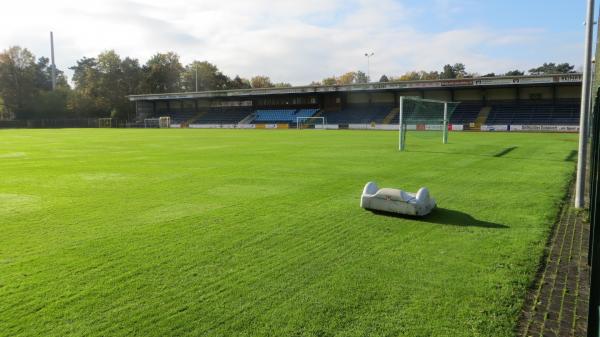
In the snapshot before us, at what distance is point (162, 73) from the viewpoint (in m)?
96.1

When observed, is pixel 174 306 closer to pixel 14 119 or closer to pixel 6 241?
pixel 6 241

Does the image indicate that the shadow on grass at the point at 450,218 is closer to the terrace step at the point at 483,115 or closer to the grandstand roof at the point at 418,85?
the grandstand roof at the point at 418,85

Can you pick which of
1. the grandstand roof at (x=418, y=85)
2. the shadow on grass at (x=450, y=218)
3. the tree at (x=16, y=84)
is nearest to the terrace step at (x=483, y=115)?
the grandstand roof at (x=418, y=85)

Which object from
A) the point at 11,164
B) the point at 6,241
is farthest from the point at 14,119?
the point at 6,241

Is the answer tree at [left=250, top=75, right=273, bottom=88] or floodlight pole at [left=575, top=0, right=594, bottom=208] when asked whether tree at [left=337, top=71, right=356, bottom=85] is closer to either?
tree at [left=250, top=75, right=273, bottom=88]

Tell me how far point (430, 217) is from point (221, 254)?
3.71 m

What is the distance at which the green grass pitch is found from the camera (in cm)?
360

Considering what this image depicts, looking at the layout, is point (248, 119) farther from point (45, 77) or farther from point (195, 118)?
point (45, 77)

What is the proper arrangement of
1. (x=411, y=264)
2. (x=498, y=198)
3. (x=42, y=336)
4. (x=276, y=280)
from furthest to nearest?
(x=498, y=198) → (x=411, y=264) → (x=276, y=280) → (x=42, y=336)

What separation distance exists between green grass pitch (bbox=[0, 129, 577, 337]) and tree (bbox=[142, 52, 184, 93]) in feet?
295

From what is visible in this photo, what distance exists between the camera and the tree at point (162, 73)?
94.1m

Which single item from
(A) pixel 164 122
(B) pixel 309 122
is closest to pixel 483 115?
(B) pixel 309 122

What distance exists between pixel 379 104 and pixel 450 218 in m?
54.3

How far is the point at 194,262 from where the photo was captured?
493 cm
